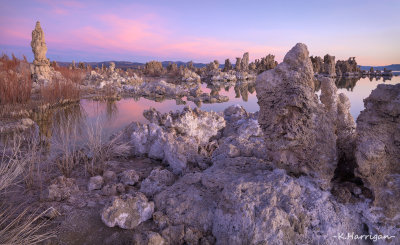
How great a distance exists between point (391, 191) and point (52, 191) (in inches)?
130

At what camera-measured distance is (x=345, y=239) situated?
1.97m

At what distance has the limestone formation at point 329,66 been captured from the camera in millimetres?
44081

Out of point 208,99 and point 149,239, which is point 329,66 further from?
point 149,239

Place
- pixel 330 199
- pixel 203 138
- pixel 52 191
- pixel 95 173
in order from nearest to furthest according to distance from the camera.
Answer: pixel 330 199 < pixel 52 191 < pixel 95 173 < pixel 203 138

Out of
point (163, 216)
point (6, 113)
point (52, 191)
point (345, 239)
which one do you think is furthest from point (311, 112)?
point (6, 113)

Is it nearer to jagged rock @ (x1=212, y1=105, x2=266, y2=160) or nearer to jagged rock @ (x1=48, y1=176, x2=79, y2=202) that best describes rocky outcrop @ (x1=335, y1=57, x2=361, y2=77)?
jagged rock @ (x1=212, y1=105, x2=266, y2=160)

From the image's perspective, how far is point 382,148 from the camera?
2.01 metres

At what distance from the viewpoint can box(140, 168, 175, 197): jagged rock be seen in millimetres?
2961

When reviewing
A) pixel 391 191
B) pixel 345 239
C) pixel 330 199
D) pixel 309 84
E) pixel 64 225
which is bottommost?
pixel 64 225

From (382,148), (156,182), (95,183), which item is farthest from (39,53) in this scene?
(382,148)

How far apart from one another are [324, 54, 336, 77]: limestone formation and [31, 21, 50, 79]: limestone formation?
4199cm

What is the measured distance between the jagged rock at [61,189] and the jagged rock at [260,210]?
1.13 m

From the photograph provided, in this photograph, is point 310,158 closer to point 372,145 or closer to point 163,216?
point 372,145

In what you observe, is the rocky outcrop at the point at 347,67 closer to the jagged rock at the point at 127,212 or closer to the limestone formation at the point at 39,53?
the limestone formation at the point at 39,53
